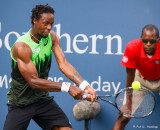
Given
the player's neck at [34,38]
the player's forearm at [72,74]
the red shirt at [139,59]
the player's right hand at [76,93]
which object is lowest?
the player's right hand at [76,93]

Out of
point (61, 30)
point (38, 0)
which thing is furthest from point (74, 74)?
point (38, 0)

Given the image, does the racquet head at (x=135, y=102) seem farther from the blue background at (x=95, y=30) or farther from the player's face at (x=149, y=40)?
the blue background at (x=95, y=30)

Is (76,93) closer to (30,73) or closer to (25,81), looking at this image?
(30,73)

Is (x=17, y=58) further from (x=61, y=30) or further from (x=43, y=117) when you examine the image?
(x=61, y=30)

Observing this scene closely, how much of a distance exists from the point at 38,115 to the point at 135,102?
1.30 meters

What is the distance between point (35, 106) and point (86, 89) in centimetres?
65

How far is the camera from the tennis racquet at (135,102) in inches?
171

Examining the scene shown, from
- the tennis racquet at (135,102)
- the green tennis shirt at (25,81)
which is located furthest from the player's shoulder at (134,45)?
the green tennis shirt at (25,81)

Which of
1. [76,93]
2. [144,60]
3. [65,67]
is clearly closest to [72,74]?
[65,67]

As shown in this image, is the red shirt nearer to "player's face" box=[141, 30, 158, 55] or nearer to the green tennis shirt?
"player's face" box=[141, 30, 158, 55]

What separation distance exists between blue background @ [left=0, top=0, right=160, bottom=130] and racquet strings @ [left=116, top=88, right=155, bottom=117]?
0.75 m

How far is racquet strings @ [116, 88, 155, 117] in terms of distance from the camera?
4371mm

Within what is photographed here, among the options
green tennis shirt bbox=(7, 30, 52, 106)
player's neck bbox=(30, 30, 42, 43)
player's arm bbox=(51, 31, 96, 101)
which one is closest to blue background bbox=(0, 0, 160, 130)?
player's arm bbox=(51, 31, 96, 101)

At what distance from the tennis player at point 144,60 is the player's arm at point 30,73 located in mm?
1299
